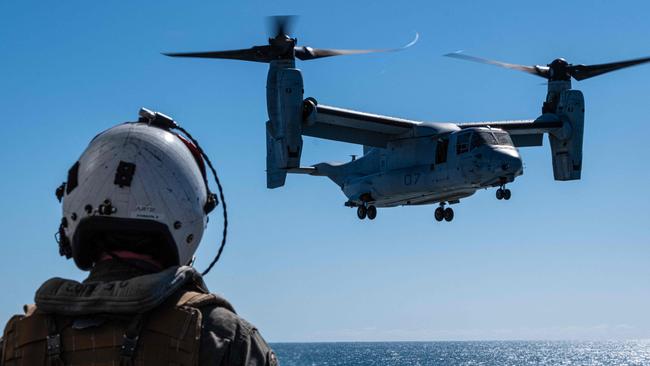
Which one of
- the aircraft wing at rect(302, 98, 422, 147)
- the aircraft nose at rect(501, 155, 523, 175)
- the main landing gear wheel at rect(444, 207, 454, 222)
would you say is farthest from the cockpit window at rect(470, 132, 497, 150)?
the aircraft wing at rect(302, 98, 422, 147)

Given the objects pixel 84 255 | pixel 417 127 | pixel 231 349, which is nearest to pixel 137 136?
pixel 84 255

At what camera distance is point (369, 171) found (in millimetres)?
45406

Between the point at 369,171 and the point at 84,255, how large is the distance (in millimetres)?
41842

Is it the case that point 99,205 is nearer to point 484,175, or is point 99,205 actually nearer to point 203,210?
point 203,210

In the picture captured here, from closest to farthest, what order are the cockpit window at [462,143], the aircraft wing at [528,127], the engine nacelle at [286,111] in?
the engine nacelle at [286,111]
the cockpit window at [462,143]
the aircraft wing at [528,127]

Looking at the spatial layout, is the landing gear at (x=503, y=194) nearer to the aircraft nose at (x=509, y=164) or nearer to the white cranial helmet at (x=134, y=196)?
the aircraft nose at (x=509, y=164)

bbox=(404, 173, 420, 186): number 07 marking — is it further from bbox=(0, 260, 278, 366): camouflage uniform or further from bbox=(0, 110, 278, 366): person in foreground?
bbox=(0, 260, 278, 366): camouflage uniform

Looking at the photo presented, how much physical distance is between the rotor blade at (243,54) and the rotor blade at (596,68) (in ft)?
49.4

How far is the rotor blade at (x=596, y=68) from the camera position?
47.0 metres

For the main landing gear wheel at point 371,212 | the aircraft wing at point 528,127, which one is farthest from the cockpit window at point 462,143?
the main landing gear wheel at point 371,212

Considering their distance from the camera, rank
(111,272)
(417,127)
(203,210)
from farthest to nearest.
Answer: (417,127)
(203,210)
(111,272)

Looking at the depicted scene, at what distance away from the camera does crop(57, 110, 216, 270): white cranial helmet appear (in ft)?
11.6

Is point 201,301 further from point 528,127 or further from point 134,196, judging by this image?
point 528,127

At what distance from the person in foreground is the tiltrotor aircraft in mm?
34343
